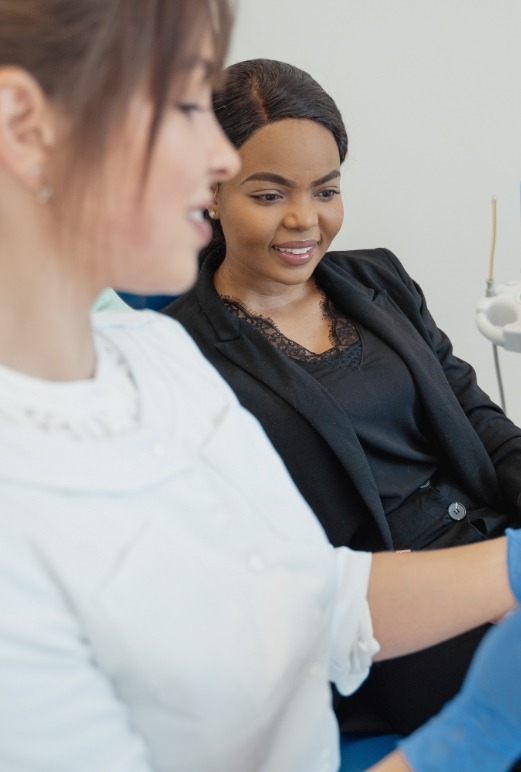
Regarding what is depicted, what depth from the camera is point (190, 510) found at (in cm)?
64

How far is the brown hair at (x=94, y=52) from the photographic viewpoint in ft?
1.67

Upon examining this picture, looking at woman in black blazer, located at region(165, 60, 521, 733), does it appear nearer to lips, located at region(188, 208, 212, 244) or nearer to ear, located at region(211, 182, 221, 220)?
ear, located at region(211, 182, 221, 220)

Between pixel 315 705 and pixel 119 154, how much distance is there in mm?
465

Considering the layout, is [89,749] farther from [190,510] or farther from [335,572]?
[335,572]

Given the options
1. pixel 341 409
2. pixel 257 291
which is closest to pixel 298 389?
pixel 341 409

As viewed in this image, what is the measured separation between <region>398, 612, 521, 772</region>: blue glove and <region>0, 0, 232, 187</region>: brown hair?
1.38ft

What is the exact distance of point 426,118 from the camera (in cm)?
171

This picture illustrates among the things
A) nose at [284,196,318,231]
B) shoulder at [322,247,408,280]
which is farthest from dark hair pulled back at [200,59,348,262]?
shoulder at [322,247,408,280]

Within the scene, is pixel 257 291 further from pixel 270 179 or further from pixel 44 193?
pixel 44 193

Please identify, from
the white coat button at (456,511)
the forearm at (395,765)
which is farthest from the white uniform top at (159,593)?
the white coat button at (456,511)

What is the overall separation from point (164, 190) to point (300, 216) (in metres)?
0.69

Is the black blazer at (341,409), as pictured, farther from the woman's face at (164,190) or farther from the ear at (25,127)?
the ear at (25,127)

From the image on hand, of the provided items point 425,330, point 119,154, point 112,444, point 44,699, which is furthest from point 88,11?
point 425,330

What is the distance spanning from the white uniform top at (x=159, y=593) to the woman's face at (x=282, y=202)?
0.53 meters
